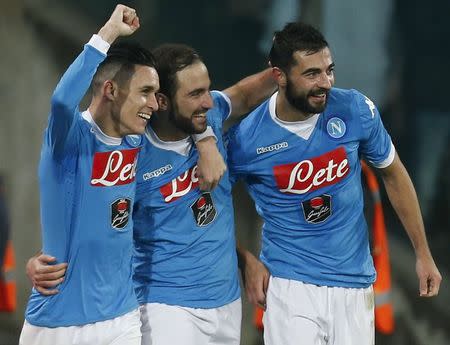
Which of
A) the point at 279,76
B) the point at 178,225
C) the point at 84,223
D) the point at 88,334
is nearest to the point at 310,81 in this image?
the point at 279,76

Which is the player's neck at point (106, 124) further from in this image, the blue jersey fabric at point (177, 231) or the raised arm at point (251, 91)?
the raised arm at point (251, 91)

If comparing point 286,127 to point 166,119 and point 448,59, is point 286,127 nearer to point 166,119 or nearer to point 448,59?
point 166,119

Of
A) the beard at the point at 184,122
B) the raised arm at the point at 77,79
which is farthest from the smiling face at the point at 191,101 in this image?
the raised arm at the point at 77,79

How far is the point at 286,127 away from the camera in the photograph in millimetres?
3779

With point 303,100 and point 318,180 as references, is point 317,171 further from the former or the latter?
point 303,100

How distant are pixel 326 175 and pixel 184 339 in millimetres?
812

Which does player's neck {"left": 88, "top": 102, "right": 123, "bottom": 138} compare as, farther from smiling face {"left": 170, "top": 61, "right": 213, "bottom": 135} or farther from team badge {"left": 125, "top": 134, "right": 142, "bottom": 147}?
smiling face {"left": 170, "top": 61, "right": 213, "bottom": 135}

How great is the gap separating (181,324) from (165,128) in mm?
722

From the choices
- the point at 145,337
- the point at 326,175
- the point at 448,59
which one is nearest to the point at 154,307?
the point at 145,337

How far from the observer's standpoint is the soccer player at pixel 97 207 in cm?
322

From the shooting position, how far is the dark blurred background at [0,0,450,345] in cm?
531

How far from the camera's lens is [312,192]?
12.3ft

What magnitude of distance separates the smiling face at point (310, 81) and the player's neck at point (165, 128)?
45cm

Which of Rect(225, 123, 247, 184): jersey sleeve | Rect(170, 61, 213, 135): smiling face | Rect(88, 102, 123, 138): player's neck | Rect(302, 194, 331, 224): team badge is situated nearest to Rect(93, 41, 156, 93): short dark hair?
Rect(88, 102, 123, 138): player's neck
